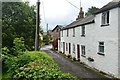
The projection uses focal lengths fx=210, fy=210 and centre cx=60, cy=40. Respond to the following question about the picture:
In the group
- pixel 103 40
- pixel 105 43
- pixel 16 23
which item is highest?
pixel 16 23

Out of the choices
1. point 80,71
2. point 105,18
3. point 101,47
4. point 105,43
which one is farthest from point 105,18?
point 80,71

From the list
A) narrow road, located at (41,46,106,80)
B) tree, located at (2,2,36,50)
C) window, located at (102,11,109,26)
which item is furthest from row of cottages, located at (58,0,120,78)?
tree, located at (2,2,36,50)

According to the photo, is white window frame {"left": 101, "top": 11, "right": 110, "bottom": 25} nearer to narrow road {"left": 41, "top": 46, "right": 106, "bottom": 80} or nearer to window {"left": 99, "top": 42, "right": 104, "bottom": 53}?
window {"left": 99, "top": 42, "right": 104, "bottom": 53}

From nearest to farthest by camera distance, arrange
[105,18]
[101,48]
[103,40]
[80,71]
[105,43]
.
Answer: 1. [105,43]
2. [105,18]
3. [103,40]
4. [101,48]
5. [80,71]

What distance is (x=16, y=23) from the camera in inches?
876

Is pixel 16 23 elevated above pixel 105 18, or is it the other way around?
pixel 105 18

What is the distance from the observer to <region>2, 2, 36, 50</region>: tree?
816 inches

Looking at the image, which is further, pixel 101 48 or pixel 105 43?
pixel 101 48

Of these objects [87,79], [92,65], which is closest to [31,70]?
[87,79]

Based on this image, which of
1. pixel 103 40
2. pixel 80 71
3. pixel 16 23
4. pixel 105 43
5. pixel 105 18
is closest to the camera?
pixel 105 43

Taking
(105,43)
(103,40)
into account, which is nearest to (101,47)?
(103,40)

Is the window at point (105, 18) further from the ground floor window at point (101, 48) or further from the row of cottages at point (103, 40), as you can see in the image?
the ground floor window at point (101, 48)

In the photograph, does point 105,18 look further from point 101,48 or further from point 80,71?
point 80,71

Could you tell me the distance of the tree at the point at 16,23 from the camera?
2073cm
